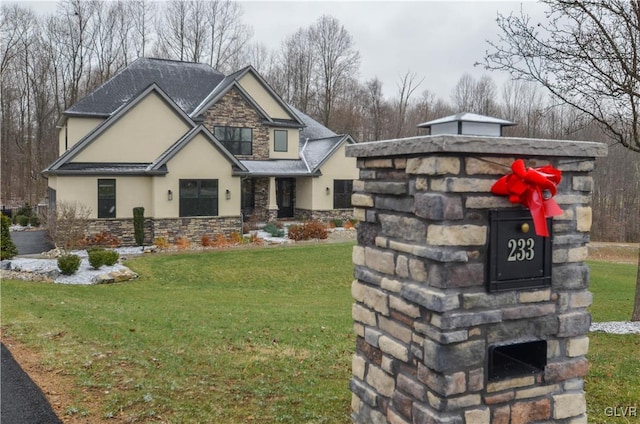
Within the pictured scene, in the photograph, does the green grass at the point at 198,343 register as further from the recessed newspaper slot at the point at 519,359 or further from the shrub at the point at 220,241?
the shrub at the point at 220,241

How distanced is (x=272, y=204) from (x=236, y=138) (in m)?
3.75

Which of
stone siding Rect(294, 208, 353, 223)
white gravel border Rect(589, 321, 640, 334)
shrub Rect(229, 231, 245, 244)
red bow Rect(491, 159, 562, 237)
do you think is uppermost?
red bow Rect(491, 159, 562, 237)

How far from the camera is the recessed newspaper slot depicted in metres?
3.25

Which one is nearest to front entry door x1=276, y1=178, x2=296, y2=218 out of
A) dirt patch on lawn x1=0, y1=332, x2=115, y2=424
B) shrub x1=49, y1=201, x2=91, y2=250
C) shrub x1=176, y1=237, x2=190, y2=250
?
shrub x1=176, y1=237, x2=190, y2=250

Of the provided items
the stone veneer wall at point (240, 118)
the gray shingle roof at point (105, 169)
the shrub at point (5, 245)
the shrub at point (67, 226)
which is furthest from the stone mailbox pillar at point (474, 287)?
the stone veneer wall at point (240, 118)

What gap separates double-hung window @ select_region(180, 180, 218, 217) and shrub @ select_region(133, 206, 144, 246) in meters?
1.54

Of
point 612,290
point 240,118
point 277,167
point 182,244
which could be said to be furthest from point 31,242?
point 612,290

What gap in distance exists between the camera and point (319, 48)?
43844mm

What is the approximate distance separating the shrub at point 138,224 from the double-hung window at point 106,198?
1.13 metres

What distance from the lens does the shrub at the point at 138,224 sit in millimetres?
18844

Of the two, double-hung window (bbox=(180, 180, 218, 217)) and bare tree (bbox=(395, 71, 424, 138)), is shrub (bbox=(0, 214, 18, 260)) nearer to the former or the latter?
double-hung window (bbox=(180, 180, 218, 217))

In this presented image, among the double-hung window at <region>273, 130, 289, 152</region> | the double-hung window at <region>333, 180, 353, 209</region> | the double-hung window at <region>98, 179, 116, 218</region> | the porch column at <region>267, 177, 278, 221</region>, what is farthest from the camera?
the double-hung window at <region>333, 180, 353, 209</region>

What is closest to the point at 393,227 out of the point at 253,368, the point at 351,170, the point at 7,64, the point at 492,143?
the point at 492,143

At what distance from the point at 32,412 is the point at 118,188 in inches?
616
